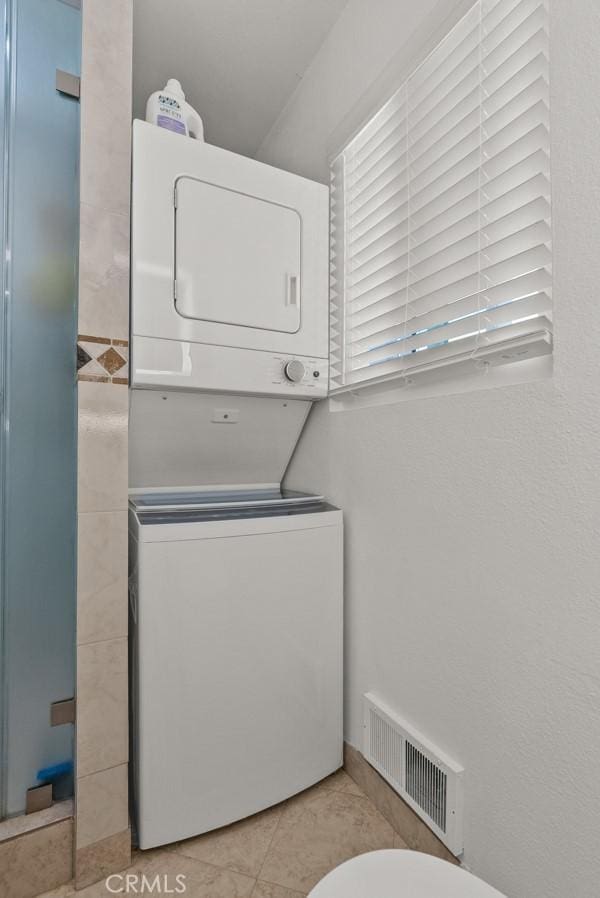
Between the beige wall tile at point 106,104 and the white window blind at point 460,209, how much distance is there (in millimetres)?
775

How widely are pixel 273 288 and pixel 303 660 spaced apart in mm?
1272

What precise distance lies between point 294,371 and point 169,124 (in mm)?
933

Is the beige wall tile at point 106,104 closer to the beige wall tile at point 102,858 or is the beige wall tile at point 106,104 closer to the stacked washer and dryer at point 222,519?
the stacked washer and dryer at point 222,519

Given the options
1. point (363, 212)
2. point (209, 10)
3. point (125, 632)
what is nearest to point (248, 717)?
point (125, 632)

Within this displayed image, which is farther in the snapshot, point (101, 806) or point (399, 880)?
point (101, 806)

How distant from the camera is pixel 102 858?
3.91 feet

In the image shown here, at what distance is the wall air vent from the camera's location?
1095 mm

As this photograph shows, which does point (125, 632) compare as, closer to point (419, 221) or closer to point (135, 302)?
point (135, 302)

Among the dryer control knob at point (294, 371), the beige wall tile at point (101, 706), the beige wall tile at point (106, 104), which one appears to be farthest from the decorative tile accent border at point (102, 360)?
the beige wall tile at point (101, 706)

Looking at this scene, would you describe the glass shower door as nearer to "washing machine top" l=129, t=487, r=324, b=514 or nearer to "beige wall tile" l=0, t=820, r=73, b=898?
"beige wall tile" l=0, t=820, r=73, b=898

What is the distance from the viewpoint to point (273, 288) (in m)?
1.61

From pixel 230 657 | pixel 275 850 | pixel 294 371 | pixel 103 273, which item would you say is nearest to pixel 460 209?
pixel 294 371

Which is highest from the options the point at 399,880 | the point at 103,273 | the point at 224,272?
the point at 224,272

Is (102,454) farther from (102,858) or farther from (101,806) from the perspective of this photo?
(102,858)
